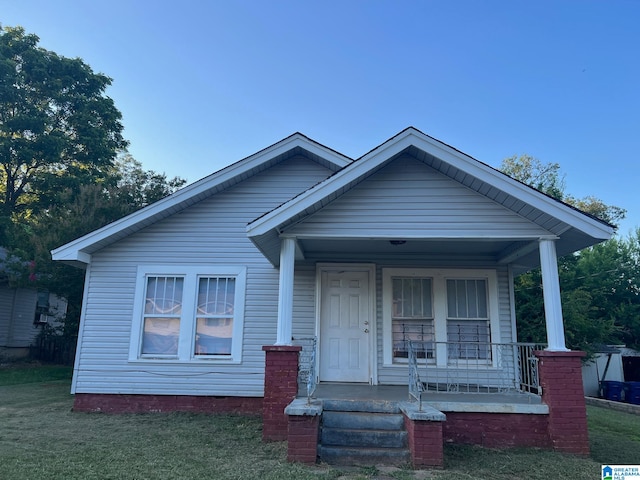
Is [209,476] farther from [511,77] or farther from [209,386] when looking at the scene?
[511,77]

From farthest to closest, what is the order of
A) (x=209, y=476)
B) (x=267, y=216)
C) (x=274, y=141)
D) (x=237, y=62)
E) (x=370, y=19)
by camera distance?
(x=237, y=62), (x=370, y=19), (x=274, y=141), (x=267, y=216), (x=209, y=476)

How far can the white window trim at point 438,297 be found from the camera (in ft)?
27.9

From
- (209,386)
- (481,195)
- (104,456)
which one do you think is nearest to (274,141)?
(481,195)

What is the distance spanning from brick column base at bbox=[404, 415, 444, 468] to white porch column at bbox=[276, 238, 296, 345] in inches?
84.5

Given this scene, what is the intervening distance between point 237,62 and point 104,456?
11781 mm

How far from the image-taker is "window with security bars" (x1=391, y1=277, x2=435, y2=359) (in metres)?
8.59

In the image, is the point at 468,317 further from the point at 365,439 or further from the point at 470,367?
the point at 365,439

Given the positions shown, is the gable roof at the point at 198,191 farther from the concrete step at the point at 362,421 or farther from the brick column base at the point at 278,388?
the concrete step at the point at 362,421

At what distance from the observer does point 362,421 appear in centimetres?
576

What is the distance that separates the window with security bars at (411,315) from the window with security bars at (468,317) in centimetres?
39

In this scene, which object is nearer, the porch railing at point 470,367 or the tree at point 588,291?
the porch railing at point 470,367

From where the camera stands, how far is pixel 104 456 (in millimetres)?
5332

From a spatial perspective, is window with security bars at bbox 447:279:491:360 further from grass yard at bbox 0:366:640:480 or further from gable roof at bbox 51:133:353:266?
gable roof at bbox 51:133:353:266

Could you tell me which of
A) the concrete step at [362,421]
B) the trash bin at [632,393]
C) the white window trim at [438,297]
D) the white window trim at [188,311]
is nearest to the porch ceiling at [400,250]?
the white window trim at [438,297]
